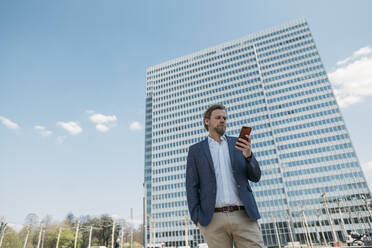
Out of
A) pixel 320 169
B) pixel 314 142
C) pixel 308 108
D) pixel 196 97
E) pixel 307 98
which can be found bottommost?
pixel 320 169

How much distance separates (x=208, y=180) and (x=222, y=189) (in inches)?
8.1

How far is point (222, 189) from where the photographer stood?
2.80 metres

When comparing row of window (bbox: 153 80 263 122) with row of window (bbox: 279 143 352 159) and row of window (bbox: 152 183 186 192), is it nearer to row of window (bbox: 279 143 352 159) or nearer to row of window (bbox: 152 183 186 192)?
row of window (bbox: 279 143 352 159)

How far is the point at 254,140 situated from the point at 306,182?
19.0 metres

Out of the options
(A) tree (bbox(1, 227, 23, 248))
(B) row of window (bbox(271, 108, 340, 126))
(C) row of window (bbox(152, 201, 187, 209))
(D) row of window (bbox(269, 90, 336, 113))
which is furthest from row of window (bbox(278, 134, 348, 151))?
(A) tree (bbox(1, 227, 23, 248))

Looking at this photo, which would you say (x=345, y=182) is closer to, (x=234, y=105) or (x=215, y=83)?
(x=234, y=105)

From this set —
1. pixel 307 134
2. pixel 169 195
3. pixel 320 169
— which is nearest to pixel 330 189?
pixel 320 169

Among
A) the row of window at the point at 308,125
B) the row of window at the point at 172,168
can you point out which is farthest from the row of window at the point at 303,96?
the row of window at the point at 172,168

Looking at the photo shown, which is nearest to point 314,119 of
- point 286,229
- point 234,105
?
point 234,105

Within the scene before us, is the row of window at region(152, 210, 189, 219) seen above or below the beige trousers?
above

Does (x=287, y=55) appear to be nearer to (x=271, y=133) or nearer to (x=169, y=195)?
(x=271, y=133)

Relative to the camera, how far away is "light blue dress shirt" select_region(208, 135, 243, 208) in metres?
2.70

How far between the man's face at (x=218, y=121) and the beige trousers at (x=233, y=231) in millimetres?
1083

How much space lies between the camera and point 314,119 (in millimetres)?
70750
